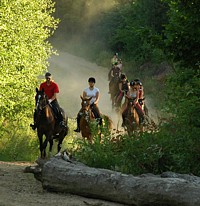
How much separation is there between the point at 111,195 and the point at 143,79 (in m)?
29.9

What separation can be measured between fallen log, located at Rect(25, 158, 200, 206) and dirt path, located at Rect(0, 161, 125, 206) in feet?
0.56

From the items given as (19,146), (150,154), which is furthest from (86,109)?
(150,154)

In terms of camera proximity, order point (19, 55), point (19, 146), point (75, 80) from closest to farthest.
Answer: point (19, 55) → point (19, 146) → point (75, 80)

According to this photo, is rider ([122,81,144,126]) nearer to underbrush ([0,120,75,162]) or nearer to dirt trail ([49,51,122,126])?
underbrush ([0,120,75,162])

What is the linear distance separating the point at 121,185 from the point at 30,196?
1.82m

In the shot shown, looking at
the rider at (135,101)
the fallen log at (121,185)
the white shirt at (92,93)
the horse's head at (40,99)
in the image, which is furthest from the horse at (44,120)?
the fallen log at (121,185)

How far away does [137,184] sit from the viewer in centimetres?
955

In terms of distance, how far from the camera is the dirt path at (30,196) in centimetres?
959

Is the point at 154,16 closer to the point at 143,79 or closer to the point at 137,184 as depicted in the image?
the point at 143,79

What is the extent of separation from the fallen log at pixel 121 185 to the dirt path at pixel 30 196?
17cm

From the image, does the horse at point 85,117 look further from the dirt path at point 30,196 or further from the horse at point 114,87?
the horse at point 114,87

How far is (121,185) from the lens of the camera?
971cm

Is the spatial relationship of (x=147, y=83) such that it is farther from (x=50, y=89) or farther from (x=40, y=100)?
(x=40, y=100)

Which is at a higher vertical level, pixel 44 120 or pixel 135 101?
pixel 135 101
